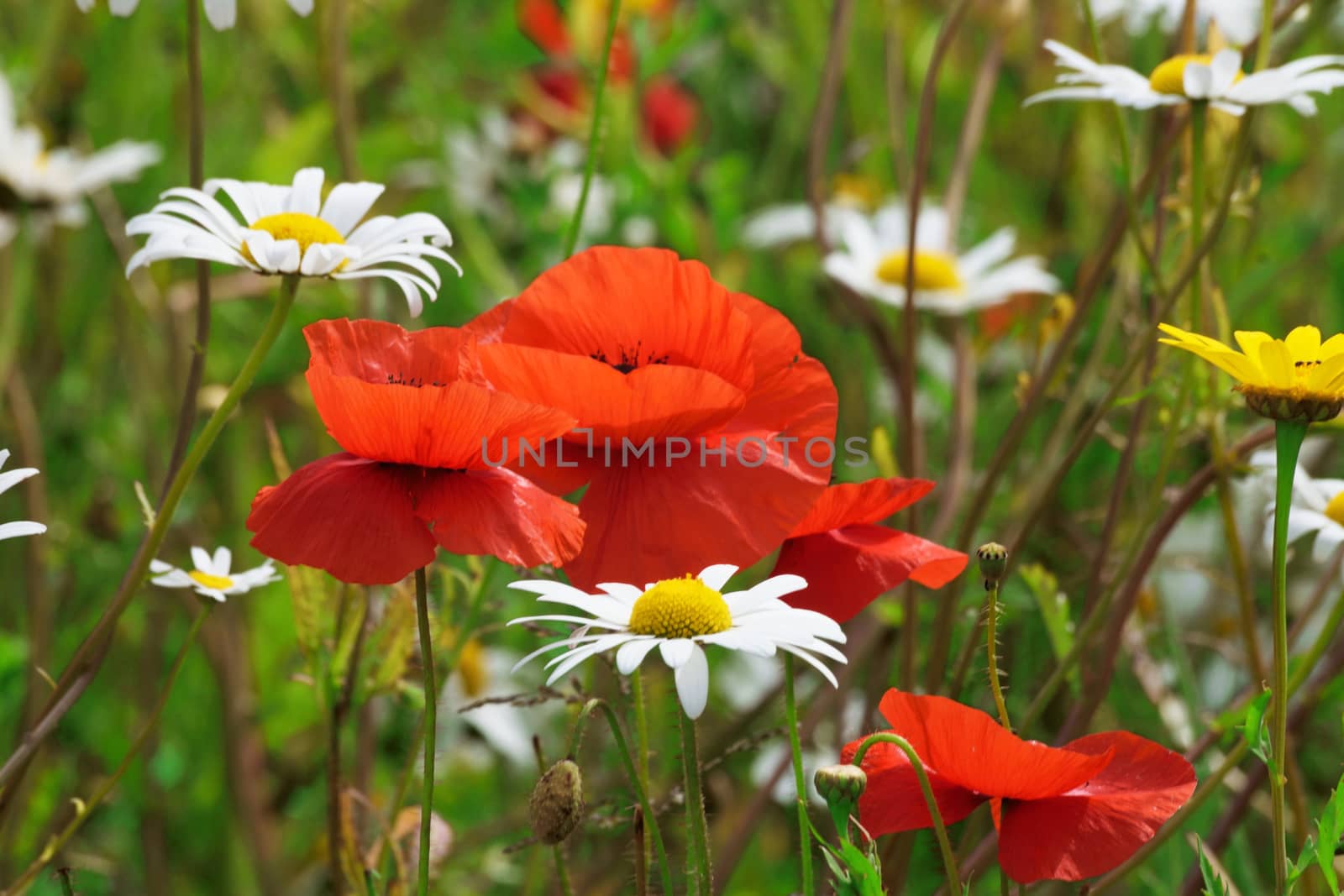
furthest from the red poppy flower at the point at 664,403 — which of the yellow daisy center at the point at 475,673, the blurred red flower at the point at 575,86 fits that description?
the blurred red flower at the point at 575,86

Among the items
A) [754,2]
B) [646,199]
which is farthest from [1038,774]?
[754,2]

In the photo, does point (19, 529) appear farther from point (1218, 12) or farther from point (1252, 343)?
point (1218, 12)

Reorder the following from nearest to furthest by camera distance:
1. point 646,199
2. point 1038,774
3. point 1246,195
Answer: point 1038,774 → point 1246,195 → point 646,199

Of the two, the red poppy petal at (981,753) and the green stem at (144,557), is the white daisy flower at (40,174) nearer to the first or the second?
the green stem at (144,557)

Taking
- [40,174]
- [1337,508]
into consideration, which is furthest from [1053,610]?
[40,174]

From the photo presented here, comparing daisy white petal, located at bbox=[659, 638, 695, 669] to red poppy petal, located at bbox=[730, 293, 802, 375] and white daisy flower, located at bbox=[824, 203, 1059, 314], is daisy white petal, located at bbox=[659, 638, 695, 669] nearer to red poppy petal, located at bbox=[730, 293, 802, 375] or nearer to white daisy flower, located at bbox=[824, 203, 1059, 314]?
red poppy petal, located at bbox=[730, 293, 802, 375]

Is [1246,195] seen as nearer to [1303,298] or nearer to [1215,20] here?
[1215,20]
